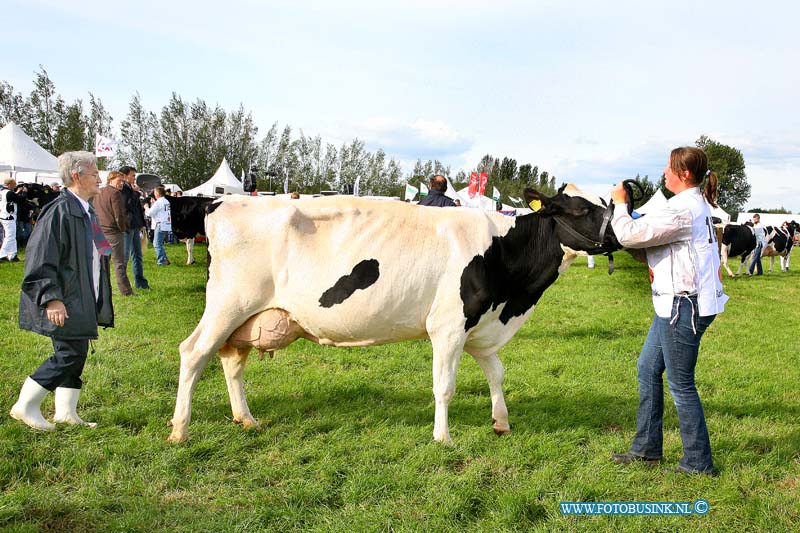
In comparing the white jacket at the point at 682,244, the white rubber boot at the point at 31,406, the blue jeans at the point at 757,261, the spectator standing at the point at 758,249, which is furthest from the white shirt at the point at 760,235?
the white rubber boot at the point at 31,406

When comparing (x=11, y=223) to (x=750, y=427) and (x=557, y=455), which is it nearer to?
(x=557, y=455)

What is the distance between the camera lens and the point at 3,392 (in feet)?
16.8

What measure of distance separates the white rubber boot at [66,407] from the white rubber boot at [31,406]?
0.12 m

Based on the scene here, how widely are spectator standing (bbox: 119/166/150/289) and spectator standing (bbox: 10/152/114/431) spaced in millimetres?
6676

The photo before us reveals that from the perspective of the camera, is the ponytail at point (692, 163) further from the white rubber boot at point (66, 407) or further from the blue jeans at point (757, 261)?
the blue jeans at point (757, 261)

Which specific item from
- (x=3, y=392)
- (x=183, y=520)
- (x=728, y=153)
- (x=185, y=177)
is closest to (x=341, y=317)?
(x=183, y=520)

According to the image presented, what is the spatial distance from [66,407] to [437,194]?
18.2 ft

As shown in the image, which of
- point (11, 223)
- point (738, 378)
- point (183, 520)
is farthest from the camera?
point (11, 223)

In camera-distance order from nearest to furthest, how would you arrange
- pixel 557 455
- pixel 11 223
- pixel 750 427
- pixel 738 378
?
pixel 557 455 → pixel 750 427 → pixel 738 378 → pixel 11 223

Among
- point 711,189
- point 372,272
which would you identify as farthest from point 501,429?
point 711,189

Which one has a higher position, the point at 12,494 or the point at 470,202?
the point at 470,202

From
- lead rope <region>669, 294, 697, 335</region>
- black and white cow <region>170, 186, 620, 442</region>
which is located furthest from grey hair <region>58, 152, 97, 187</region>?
lead rope <region>669, 294, 697, 335</region>

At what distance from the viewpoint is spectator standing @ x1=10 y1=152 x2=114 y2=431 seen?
13.7ft

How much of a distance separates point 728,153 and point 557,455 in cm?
7604
